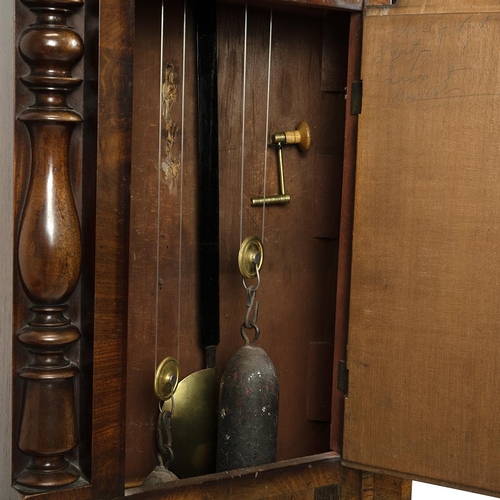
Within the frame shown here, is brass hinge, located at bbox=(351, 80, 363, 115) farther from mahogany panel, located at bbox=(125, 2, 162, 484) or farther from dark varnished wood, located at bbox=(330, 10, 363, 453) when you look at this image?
mahogany panel, located at bbox=(125, 2, 162, 484)

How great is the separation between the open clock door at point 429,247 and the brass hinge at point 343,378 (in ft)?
0.08

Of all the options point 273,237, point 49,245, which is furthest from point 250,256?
point 49,245

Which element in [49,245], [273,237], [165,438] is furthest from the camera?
[273,237]

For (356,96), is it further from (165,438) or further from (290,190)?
(165,438)

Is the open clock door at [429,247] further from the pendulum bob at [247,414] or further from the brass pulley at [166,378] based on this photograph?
the brass pulley at [166,378]

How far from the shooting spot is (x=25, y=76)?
141cm

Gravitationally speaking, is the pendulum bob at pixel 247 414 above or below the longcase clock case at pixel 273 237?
below

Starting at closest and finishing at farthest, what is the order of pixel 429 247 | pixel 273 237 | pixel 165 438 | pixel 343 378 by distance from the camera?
1. pixel 429 247
2. pixel 343 378
3. pixel 165 438
4. pixel 273 237

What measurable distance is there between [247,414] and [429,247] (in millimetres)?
490

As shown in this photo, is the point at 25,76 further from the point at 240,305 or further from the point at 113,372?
the point at 240,305

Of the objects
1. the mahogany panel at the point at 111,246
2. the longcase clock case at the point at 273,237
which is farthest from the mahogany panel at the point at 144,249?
the mahogany panel at the point at 111,246

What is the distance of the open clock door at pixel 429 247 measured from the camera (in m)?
1.64

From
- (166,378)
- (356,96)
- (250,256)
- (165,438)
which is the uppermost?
(356,96)

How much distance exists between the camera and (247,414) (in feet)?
5.89
